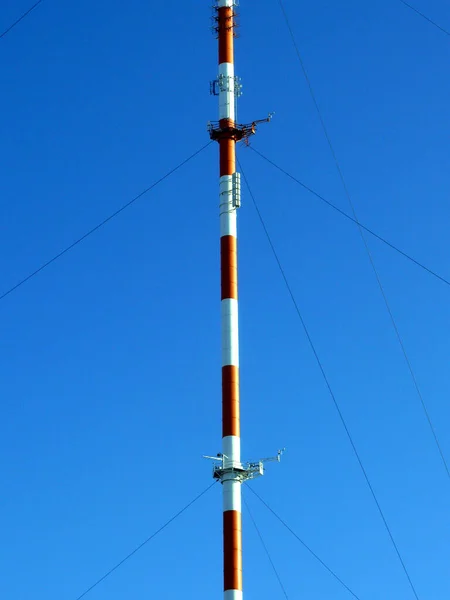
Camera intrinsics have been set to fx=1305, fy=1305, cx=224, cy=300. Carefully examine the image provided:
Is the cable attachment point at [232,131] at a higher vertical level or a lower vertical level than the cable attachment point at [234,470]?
higher

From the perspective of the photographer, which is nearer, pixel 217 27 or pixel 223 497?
pixel 223 497

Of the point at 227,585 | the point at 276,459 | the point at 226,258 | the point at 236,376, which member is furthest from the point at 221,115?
the point at 227,585

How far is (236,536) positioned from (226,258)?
32.0 ft

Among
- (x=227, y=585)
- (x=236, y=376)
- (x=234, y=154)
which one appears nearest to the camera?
(x=227, y=585)

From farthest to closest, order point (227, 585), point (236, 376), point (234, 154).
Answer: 1. point (234, 154)
2. point (236, 376)
3. point (227, 585)

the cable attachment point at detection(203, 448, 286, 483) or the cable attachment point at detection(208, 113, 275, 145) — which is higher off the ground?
the cable attachment point at detection(208, 113, 275, 145)

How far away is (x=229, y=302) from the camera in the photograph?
1734 inches

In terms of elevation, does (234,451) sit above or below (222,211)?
A: below

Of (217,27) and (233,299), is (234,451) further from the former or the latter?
(217,27)

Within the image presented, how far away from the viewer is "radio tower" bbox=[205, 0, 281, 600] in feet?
132

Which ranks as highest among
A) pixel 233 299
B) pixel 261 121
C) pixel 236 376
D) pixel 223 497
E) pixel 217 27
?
pixel 217 27

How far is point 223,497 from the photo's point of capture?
4125 centimetres

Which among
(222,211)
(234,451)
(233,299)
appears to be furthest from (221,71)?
(234,451)

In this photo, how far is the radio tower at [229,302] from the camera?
4034 cm
